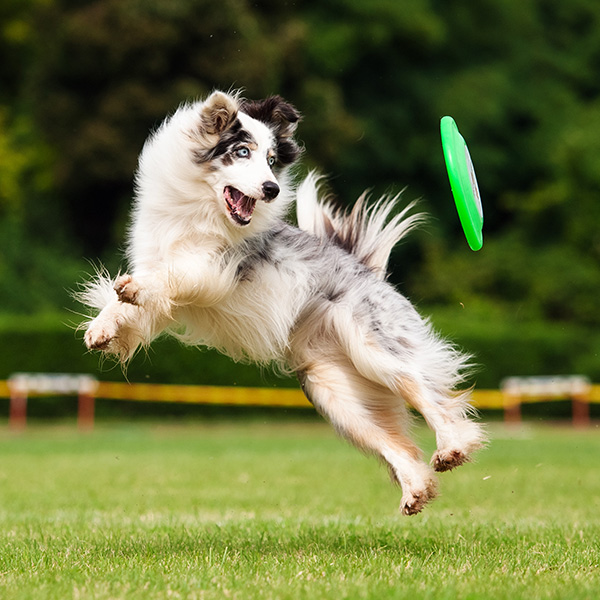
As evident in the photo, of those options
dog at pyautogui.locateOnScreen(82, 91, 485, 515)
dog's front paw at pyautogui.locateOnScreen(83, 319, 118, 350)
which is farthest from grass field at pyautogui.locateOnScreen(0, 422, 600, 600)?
dog's front paw at pyautogui.locateOnScreen(83, 319, 118, 350)

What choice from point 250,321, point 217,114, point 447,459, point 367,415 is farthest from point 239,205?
point 447,459

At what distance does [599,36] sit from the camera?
3359 centimetres

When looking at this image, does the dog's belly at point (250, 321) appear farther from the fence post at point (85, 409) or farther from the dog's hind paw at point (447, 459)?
the fence post at point (85, 409)

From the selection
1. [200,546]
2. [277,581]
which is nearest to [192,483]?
[200,546]

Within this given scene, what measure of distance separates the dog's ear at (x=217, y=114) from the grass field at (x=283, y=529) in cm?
237

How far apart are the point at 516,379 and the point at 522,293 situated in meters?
A: 6.74

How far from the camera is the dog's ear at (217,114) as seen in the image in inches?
226

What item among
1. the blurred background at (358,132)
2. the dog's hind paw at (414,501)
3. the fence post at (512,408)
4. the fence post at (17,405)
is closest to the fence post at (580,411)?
the blurred background at (358,132)

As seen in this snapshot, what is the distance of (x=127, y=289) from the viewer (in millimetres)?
5418

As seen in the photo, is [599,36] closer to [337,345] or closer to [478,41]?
[478,41]

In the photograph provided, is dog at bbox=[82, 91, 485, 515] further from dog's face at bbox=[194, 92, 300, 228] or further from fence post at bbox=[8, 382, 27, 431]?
fence post at bbox=[8, 382, 27, 431]

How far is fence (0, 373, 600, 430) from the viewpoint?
20453mm

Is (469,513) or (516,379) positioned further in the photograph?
(516,379)

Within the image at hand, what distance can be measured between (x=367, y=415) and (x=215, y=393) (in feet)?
52.2
